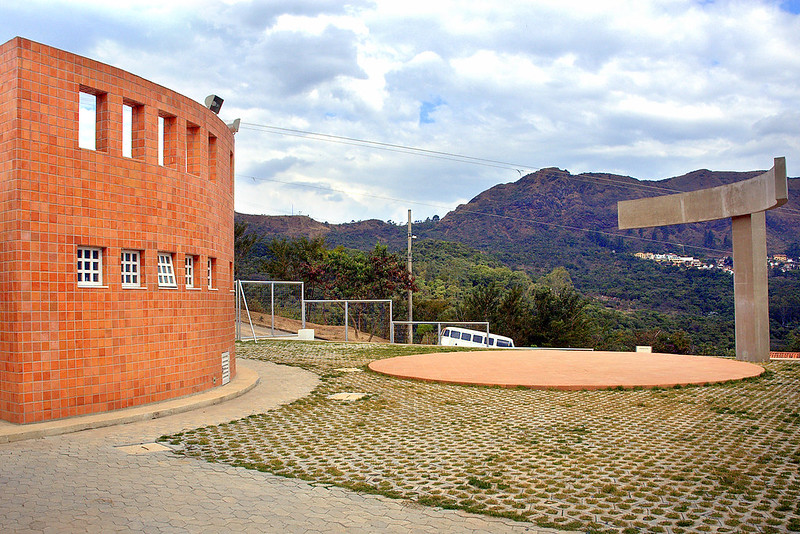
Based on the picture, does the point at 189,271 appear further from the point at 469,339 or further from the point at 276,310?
the point at 276,310

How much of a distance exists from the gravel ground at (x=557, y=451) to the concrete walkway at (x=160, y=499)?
33cm

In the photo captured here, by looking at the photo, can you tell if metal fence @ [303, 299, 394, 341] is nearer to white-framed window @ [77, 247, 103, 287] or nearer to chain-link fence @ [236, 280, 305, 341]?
chain-link fence @ [236, 280, 305, 341]

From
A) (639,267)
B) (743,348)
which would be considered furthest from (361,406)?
(639,267)

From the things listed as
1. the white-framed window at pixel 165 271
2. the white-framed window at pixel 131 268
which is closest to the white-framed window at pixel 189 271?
the white-framed window at pixel 165 271

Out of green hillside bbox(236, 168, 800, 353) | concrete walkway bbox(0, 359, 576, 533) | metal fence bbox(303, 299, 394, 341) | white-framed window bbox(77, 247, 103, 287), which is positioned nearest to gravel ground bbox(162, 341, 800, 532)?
concrete walkway bbox(0, 359, 576, 533)

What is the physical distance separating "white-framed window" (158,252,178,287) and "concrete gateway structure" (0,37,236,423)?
19 mm

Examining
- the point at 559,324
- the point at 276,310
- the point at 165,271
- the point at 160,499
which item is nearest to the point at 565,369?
the point at 165,271

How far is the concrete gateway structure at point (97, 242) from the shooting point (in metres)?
8.11

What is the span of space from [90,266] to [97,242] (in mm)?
389

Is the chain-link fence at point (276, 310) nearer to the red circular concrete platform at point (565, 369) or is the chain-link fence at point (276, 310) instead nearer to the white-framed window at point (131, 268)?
the red circular concrete platform at point (565, 369)

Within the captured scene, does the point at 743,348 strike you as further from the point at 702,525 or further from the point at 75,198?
the point at 75,198

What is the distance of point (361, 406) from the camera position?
1027cm

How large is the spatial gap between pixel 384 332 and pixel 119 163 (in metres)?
22.9

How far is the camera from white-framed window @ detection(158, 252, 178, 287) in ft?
33.2
